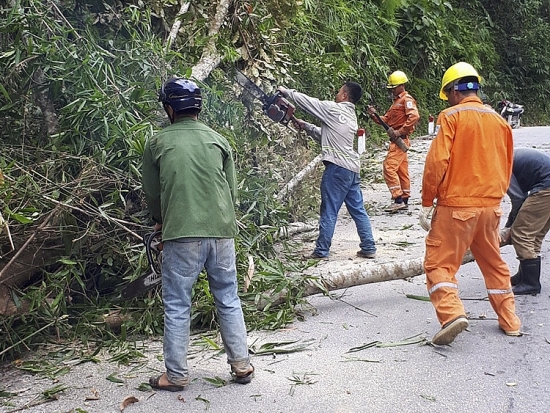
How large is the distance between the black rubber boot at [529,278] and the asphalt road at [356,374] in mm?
249

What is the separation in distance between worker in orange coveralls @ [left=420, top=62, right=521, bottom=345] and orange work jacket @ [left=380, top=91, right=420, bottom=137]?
4937mm

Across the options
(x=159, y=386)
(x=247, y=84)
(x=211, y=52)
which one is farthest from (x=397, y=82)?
(x=159, y=386)

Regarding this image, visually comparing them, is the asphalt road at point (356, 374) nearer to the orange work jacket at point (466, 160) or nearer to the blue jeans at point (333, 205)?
the orange work jacket at point (466, 160)

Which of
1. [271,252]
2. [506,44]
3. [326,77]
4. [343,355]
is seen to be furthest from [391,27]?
[343,355]

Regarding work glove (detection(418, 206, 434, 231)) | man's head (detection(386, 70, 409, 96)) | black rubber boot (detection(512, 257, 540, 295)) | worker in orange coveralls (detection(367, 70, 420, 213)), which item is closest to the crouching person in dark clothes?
black rubber boot (detection(512, 257, 540, 295))

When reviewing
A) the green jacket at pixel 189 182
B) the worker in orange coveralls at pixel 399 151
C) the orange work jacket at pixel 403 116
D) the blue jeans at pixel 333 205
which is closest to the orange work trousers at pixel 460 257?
the green jacket at pixel 189 182

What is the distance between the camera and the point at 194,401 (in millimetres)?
3738

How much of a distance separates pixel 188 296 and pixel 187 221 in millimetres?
464

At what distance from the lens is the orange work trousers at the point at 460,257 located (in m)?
4.43

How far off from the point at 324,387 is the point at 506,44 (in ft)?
79.0

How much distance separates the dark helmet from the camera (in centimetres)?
387

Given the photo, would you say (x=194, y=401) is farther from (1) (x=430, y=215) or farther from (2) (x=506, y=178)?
(2) (x=506, y=178)

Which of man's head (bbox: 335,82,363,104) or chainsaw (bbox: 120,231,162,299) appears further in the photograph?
man's head (bbox: 335,82,363,104)

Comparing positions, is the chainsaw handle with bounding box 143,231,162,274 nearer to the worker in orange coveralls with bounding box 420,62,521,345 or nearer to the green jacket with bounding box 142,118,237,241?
the green jacket with bounding box 142,118,237,241
